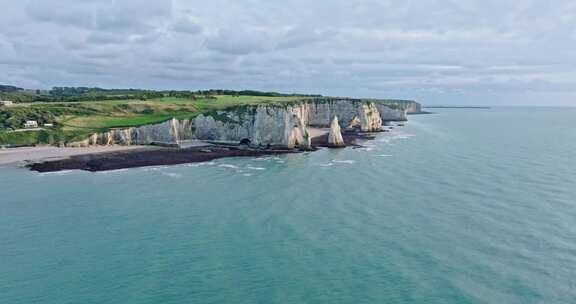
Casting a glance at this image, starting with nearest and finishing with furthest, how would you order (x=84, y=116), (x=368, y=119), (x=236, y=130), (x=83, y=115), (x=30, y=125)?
(x=30, y=125) → (x=236, y=130) → (x=84, y=116) → (x=83, y=115) → (x=368, y=119)

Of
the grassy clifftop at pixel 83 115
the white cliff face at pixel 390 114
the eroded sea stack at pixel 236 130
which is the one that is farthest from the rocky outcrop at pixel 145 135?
the white cliff face at pixel 390 114

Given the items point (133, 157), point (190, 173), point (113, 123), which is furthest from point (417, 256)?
point (113, 123)

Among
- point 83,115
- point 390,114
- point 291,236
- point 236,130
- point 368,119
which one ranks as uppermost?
point 83,115

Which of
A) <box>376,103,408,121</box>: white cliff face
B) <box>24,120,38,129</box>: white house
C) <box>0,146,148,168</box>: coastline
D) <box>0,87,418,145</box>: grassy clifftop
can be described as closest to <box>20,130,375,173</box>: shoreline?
<box>0,146,148,168</box>: coastline

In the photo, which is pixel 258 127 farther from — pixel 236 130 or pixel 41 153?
pixel 41 153

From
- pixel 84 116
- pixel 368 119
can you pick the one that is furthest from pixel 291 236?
pixel 368 119
